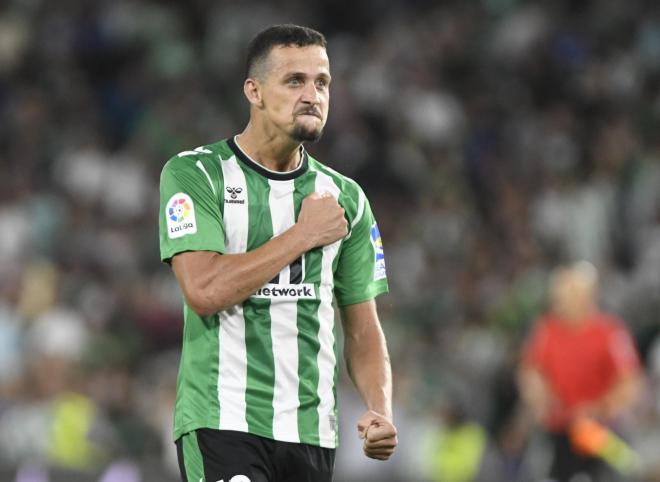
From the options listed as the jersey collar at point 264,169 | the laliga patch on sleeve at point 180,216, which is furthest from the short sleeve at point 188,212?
the jersey collar at point 264,169

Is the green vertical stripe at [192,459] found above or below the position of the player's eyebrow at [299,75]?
below

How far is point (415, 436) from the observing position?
993 cm

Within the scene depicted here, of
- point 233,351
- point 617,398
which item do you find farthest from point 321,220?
point 617,398

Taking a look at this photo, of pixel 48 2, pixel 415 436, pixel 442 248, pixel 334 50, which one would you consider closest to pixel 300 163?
pixel 415 436

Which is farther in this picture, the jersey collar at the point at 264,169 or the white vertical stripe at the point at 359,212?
Result: the white vertical stripe at the point at 359,212

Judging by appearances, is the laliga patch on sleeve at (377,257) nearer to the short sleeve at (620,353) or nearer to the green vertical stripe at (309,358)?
the green vertical stripe at (309,358)

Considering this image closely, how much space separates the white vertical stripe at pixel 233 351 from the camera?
13.9ft

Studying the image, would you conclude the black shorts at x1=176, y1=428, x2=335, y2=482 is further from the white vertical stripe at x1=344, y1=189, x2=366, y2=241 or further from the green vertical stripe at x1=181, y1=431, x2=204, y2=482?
the white vertical stripe at x1=344, y1=189, x2=366, y2=241

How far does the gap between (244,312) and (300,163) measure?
1.89 feet

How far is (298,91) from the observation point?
4.35 m

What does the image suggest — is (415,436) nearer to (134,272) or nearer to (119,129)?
(134,272)

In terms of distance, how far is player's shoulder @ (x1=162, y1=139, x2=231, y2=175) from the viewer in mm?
4344

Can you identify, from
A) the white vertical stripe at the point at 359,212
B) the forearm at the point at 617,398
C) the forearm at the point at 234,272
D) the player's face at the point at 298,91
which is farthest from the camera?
the forearm at the point at 617,398

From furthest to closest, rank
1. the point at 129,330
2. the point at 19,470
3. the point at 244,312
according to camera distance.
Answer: the point at 129,330, the point at 19,470, the point at 244,312
